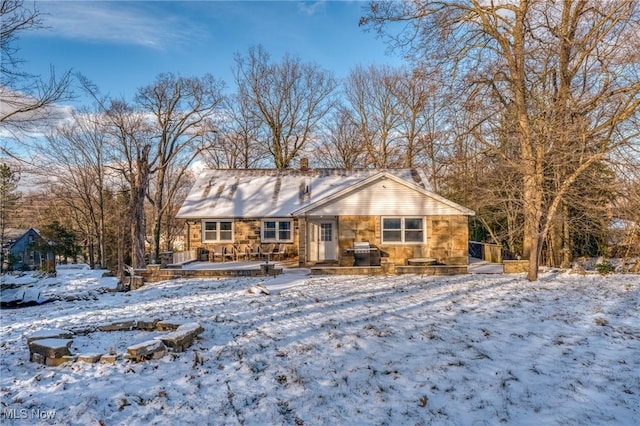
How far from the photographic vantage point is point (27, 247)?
2953cm

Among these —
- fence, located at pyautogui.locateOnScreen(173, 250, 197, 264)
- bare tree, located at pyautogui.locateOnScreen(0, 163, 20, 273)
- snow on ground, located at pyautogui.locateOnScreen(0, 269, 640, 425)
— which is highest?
bare tree, located at pyautogui.locateOnScreen(0, 163, 20, 273)

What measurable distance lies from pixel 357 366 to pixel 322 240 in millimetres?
12101

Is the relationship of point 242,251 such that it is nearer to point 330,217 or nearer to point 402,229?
point 330,217

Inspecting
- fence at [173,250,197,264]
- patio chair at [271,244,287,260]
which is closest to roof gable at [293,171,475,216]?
patio chair at [271,244,287,260]

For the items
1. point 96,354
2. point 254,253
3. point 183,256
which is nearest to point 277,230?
point 254,253

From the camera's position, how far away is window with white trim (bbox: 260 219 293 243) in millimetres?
18817

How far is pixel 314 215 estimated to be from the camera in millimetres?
15828

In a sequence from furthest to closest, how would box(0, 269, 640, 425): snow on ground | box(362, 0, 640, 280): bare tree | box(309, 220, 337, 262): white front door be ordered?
1. box(309, 220, 337, 262): white front door
2. box(362, 0, 640, 280): bare tree
3. box(0, 269, 640, 425): snow on ground

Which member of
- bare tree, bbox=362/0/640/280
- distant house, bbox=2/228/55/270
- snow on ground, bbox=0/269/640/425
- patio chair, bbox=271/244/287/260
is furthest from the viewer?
distant house, bbox=2/228/55/270

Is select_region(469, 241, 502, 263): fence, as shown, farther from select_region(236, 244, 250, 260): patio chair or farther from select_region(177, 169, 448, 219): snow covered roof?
select_region(236, 244, 250, 260): patio chair

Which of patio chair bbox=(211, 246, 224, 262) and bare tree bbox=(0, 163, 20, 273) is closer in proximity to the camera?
patio chair bbox=(211, 246, 224, 262)

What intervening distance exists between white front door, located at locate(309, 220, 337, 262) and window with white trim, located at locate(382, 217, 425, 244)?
2561 millimetres

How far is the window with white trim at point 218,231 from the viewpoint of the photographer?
18.7m

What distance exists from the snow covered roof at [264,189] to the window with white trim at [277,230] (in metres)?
0.51
